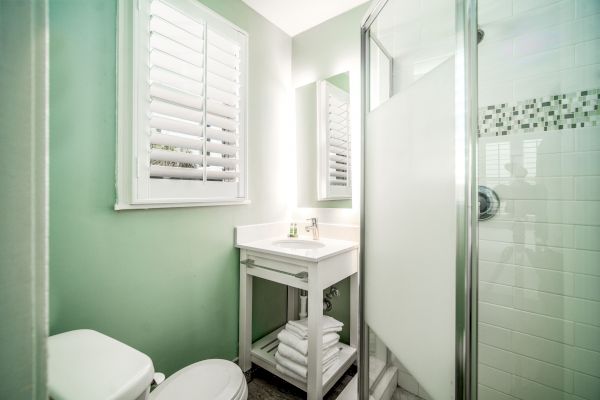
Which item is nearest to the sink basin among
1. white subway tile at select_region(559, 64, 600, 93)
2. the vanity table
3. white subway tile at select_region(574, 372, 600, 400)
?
the vanity table

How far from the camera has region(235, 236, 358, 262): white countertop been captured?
4.00 feet

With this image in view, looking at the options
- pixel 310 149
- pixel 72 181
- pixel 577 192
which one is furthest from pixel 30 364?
pixel 310 149

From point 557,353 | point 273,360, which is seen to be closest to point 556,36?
point 557,353

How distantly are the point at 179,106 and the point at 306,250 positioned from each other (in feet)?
3.19

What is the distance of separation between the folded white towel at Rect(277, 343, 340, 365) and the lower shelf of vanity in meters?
0.06

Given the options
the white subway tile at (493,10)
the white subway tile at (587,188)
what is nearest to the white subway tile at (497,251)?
the white subway tile at (587,188)

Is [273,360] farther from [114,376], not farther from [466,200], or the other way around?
[466,200]

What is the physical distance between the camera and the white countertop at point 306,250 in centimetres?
122

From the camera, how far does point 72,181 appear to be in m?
0.94

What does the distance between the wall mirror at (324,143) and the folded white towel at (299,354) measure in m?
0.84

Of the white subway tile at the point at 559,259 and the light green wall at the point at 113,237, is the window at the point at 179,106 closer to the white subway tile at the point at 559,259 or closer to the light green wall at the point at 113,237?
the light green wall at the point at 113,237

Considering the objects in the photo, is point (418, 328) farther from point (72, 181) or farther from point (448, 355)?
point (72, 181)

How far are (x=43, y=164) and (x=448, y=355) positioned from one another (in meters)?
0.82

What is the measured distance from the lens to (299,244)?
1673 mm
